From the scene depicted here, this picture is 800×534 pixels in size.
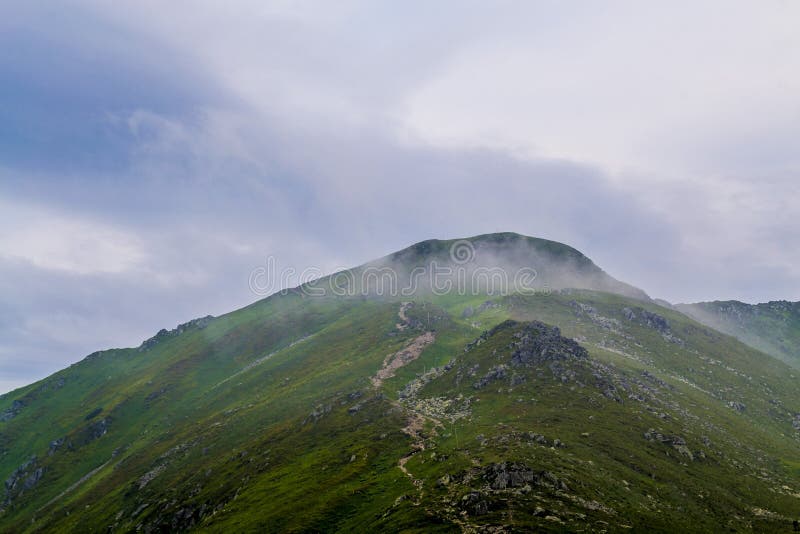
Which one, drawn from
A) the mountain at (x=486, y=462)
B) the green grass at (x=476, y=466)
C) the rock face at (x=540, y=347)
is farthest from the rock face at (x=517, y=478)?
the rock face at (x=540, y=347)

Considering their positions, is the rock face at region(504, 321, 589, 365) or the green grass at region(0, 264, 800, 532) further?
the rock face at region(504, 321, 589, 365)

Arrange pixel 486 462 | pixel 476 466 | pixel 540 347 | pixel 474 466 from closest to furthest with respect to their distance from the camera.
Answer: pixel 476 466 → pixel 474 466 → pixel 486 462 → pixel 540 347

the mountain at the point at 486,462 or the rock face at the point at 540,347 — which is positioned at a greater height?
the rock face at the point at 540,347

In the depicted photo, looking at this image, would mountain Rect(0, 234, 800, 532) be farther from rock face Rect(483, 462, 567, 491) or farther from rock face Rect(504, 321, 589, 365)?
rock face Rect(504, 321, 589, 365)

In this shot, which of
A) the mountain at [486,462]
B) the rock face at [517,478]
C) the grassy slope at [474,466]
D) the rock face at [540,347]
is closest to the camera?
the mountain at [486,462]

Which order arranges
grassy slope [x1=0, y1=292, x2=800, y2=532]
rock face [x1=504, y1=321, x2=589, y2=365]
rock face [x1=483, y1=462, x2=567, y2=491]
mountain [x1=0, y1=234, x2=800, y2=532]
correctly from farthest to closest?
rock face [x1=504, y1=321, x2=589, y2=365]
grassy slope [x1=0, y1=292, x2=800, y2=532]
rock face [x1=483, y1=462, x2=567, y2=491]
mountain [x1=0, y1=234, x2=800, y2=532]

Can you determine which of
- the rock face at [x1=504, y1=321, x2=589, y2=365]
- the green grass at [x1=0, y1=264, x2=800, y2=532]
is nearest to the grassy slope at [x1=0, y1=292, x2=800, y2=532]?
the green grass at [x1=0, y1=264, x2=800, y2=532]

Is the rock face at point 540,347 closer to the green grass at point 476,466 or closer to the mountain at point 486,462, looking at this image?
the mountain at point 486,462

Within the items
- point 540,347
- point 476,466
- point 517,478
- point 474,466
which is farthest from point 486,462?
point 540,347

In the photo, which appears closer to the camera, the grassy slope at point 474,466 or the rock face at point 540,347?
the grassy slope at point 474,466

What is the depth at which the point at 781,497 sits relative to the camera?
4087 inches

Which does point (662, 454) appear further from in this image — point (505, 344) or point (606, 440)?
point (505, 344)

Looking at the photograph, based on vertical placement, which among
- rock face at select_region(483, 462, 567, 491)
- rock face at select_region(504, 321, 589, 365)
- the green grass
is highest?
rock face at select_region(504, 321, 589, 365)

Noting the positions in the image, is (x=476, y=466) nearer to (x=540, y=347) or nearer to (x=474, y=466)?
(x=474, y=466)
